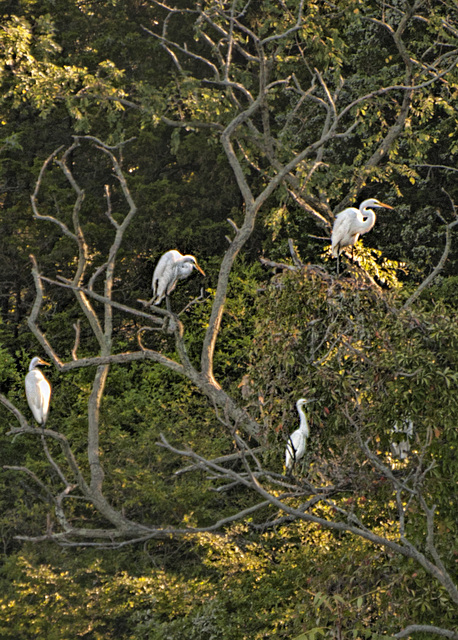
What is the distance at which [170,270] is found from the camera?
9.08 m

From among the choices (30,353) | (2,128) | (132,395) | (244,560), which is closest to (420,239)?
(132,395)

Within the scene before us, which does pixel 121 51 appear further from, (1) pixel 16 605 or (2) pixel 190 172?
(1) pixel 16 605

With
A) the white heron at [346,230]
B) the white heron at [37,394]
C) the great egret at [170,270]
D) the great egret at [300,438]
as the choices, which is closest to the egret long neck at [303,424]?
the great egret at [300,438]

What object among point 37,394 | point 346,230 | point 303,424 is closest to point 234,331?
point 37,394

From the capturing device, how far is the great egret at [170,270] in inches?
355

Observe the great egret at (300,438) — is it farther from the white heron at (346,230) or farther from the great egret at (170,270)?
the great egret at (170,270)

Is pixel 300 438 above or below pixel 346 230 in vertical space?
below

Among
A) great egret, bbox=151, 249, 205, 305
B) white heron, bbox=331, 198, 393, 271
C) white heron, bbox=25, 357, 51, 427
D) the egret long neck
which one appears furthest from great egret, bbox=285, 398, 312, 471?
white heron, bbox=25, 357, 51, 427

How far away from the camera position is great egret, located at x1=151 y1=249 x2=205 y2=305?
902 cm

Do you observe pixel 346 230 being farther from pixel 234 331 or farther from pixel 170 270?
pixel 234 331

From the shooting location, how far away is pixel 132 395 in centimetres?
1256

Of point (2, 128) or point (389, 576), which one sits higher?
point (2, 128)

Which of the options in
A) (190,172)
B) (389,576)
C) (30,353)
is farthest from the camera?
(190,172)

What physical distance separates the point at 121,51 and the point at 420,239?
23.4 feet
